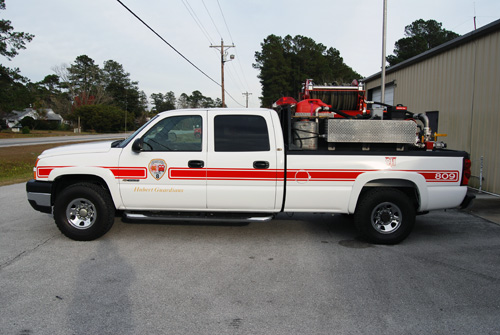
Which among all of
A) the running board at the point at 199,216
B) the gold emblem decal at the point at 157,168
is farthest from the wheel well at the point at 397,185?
the gold emblem decal at the point at 157,168

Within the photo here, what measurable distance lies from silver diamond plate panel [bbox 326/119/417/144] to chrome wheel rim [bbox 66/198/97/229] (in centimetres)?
354

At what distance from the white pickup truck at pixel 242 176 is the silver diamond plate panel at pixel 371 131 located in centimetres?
3

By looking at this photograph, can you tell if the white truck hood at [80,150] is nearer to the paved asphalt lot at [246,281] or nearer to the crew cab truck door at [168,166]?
the crew cab truck door at [168,166]

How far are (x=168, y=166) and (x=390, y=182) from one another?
310cm

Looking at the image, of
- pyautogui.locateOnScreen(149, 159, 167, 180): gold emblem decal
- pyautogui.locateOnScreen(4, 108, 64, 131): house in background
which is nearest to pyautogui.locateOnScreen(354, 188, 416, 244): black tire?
pyautogui.locateOnScreen(149, 159, 167, 180): gold emblem decal

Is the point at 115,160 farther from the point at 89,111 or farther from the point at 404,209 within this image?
the point at 89,111

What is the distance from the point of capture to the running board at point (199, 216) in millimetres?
5172

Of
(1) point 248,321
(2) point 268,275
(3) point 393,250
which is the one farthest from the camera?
(3) point 393,250

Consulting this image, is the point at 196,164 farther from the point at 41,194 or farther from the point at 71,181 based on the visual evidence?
the point at 41,194

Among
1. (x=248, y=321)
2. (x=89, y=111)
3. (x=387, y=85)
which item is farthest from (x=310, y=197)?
(x=89, y=111)

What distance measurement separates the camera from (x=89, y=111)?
66.6 meters

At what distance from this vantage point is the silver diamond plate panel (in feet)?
16.7

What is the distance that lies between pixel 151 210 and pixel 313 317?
293 centimetres

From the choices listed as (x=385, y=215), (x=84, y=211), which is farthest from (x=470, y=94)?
(x=84, y=211)
